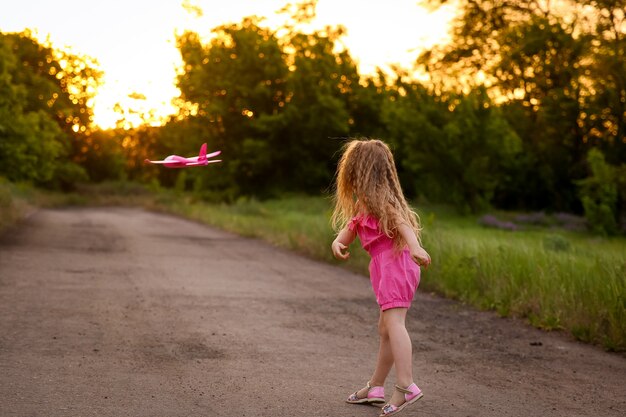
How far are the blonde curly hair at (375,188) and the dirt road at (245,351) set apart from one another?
1.26m

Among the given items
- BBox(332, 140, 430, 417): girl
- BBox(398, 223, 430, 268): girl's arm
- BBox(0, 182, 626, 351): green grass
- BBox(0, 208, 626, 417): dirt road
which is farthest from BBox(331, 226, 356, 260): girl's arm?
BBox(0, 182, 626, 351): green grass

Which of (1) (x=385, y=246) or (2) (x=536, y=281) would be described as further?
(2) (x=536, y=281)

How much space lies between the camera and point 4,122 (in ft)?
65.9

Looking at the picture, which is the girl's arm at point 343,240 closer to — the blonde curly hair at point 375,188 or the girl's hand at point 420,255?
the blonde curly hair at point 375,188

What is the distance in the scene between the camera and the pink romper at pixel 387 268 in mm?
5953

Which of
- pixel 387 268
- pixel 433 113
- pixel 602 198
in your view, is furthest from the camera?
pixel 433 113

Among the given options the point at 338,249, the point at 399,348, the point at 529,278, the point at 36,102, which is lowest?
the point at 529,278

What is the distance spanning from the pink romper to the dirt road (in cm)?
75

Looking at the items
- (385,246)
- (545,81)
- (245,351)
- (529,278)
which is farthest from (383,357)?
(545,81)

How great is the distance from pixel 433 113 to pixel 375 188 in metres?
30.7

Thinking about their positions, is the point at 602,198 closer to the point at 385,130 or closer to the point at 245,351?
the point at 385,130

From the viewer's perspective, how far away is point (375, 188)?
6020 mm

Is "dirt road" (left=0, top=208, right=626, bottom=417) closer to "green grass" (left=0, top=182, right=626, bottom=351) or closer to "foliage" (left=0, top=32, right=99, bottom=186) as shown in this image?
A: "green grass" (left=0, top=182, right=626, bottom=351)

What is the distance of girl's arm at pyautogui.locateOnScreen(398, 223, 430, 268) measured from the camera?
576 centimetres
